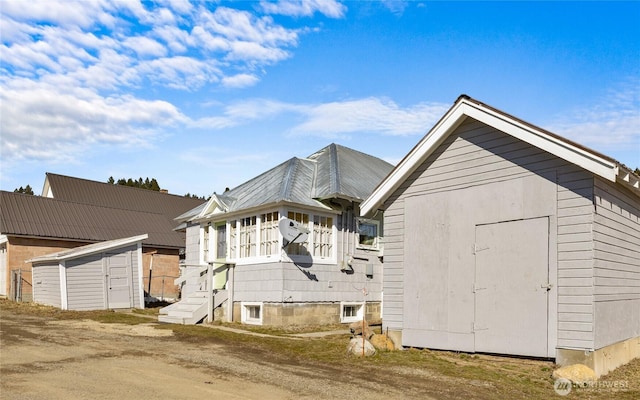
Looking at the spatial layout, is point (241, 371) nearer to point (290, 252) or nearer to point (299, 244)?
point (290, 252)

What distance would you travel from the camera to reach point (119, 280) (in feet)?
80.5

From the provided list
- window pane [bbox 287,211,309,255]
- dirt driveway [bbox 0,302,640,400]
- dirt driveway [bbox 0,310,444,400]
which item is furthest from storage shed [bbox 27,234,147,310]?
window pane [bbox 287,211,309,255]

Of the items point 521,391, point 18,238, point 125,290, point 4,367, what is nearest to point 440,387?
point 521,391

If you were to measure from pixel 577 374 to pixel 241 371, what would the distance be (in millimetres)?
5768

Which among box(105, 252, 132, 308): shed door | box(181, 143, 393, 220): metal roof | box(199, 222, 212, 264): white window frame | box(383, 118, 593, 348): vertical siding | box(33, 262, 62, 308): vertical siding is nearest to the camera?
box(383, 118, 593, 348): vertical siding

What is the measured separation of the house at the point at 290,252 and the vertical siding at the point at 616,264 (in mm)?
8299

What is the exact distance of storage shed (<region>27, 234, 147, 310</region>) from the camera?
23250 mm

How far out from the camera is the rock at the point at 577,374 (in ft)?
31.9

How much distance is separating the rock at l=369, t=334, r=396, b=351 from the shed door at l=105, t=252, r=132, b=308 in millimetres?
14929

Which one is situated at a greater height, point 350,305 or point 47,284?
point 350,305

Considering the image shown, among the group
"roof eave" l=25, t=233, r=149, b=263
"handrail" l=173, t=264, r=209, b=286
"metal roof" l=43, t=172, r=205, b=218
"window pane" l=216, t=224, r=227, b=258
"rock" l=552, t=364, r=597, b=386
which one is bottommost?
"rock" l=552, t=364, r=597, b=386

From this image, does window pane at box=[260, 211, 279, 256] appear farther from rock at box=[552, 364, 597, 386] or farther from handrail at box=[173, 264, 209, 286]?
rock at box=[552, 364, 597, 386]

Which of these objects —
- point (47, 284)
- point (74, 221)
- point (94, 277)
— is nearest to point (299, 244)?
point (94, 277)

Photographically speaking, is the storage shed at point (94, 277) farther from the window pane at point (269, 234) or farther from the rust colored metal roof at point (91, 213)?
the window pane at point (269, 234)
